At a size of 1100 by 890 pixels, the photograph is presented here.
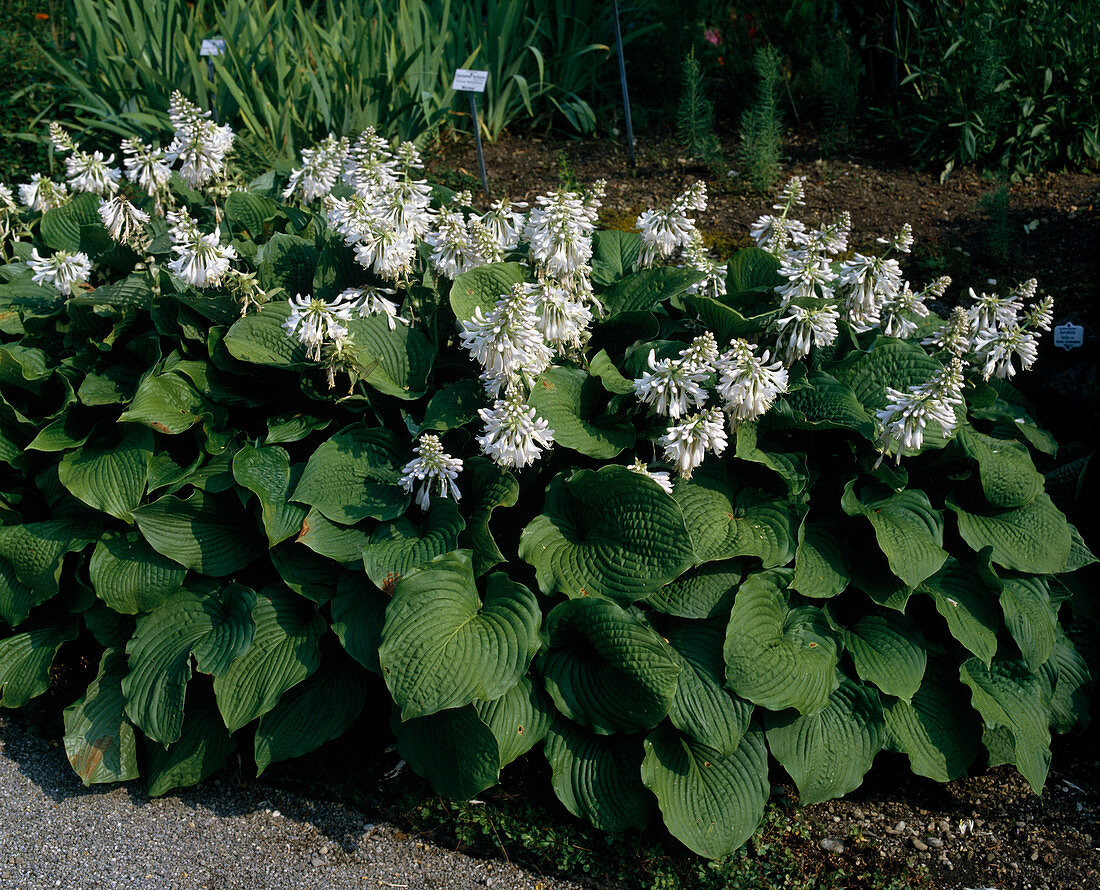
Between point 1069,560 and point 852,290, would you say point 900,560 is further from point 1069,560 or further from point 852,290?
point 852,290

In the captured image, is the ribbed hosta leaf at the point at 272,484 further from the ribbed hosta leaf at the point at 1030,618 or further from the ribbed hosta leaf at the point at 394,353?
the ribbed hosta leaf at the point at 1030,618

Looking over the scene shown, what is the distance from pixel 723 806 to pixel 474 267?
6.67 ft

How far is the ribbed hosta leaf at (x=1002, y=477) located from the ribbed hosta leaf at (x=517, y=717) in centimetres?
174

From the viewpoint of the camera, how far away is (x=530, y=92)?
23.5 ft

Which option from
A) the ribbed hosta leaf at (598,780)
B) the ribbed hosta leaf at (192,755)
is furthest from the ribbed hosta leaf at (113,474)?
the ribbed hosta leaf at (598,780)

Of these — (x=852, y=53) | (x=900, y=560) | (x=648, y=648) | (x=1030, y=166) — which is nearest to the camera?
(x=648, y=648)

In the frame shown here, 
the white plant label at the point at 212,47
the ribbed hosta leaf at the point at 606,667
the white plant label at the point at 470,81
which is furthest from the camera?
the white plant label at the point at 212,47

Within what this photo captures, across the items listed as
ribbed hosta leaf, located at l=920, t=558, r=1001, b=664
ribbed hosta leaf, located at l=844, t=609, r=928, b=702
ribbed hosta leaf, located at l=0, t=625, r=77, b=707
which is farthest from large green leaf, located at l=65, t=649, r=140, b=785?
ribbed hosta leaf, located at l=920, t=558, r=1001, b=664

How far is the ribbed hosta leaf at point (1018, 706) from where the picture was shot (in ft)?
9.97

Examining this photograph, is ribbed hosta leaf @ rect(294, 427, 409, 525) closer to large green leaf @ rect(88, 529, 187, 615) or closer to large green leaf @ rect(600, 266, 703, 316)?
large green leaf @ rect(88, 529, 187, 615)

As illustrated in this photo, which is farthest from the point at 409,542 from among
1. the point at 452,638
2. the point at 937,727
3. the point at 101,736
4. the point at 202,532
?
the point at 937,727

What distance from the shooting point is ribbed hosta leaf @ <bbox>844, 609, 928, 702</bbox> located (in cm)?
300

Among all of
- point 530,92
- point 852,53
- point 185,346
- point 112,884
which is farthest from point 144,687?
point 852,53

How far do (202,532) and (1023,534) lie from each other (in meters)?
2.93
